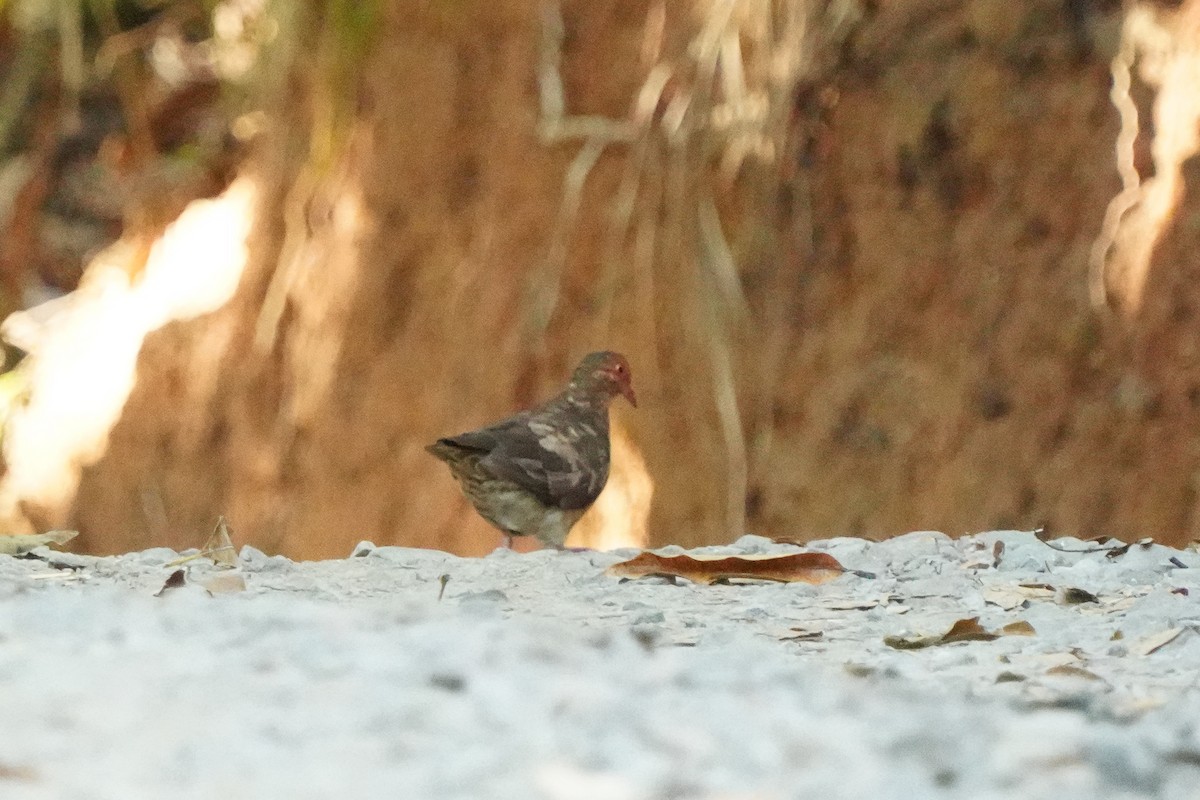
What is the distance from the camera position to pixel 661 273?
20.8 feet

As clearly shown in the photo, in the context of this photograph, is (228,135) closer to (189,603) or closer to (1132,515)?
(1132,515)

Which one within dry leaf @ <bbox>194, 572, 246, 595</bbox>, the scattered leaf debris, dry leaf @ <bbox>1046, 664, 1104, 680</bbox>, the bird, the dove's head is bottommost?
dry leaf @ <bbox>1046, 664, 1104, 680</bbox>

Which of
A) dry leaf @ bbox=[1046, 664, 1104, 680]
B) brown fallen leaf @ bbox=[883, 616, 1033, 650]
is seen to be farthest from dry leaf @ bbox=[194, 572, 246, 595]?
dry leaf @ bbox=[1046, 664, 1104, 680]

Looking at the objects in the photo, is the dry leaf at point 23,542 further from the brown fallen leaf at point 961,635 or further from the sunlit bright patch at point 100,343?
the sunlit bright patch at point 100,343

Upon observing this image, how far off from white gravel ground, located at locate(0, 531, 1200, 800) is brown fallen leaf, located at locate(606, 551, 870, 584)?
1.40ft

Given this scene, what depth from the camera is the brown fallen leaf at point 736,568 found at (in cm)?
320

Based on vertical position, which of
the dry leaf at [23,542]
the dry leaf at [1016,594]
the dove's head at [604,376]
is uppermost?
the dove's head at [604,376]

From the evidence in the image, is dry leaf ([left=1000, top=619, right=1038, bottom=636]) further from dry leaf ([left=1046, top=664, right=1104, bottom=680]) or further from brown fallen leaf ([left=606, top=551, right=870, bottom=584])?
brown fallen leaf ([left=606, top=551, right=870, bottom=584])

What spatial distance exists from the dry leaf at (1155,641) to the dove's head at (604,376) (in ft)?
10.3

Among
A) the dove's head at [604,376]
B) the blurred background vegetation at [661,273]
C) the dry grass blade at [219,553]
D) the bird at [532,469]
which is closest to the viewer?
the dry grass blade at [219,553]

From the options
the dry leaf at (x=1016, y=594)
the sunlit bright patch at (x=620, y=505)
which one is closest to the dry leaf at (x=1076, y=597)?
the dry leaf at (x=1016, y=594)

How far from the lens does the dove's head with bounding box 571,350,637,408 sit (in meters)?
5.43

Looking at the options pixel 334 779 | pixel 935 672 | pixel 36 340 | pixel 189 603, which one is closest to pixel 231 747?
pixel 334 779

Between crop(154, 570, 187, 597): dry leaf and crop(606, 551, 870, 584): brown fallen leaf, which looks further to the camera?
crop(606, 551, 870, 584): brown fallen leaf
